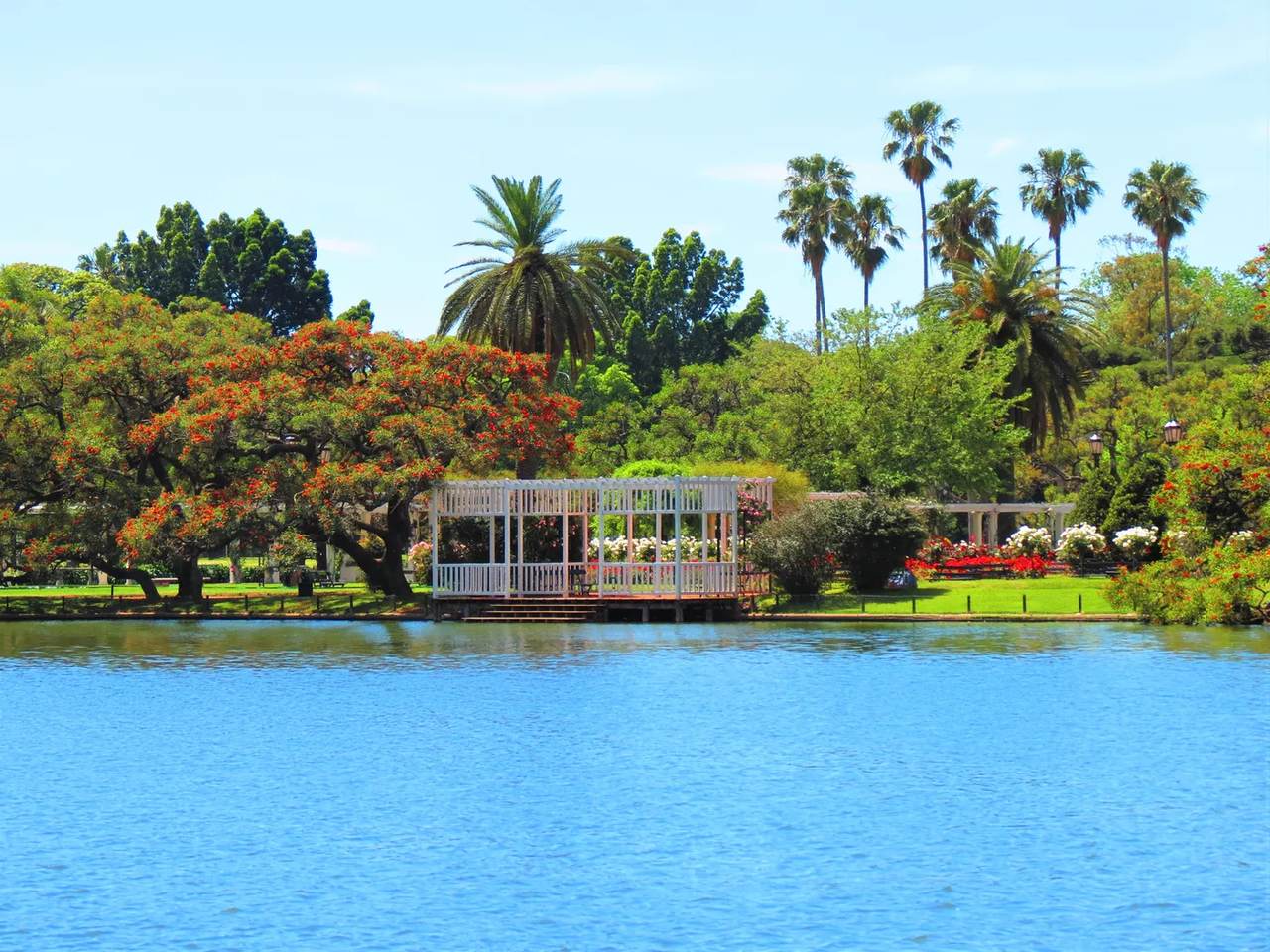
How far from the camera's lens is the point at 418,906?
15695 millimetres

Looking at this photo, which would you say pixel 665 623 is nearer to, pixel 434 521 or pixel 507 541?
pixel 507 541

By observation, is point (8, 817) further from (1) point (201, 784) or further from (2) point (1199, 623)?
(2) point (1199, 623)

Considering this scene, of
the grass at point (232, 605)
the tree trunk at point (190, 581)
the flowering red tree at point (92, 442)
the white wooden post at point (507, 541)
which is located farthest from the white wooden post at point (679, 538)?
the tree trunk at point (190, 581)

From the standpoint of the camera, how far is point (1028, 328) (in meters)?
66.7

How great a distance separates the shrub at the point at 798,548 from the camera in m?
47.5

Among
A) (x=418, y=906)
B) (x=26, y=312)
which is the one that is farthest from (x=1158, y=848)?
(x=26, y=312)

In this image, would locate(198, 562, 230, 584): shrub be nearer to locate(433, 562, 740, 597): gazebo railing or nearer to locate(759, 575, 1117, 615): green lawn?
locate(433, 562, 740, 597): gazebo railing

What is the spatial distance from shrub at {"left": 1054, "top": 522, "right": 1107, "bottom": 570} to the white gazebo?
456 inches

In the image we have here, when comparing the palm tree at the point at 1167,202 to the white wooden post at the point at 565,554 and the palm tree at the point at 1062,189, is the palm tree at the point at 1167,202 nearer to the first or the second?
the palm tree at the point at 1062,189

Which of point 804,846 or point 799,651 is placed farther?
point 799,651

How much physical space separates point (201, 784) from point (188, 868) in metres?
4.78

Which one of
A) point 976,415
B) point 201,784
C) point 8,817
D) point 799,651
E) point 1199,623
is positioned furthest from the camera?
point 976,415

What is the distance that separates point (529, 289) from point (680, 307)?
151 ft

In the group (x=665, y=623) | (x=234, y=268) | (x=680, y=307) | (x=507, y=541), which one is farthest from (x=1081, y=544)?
(x=234, y=268)
